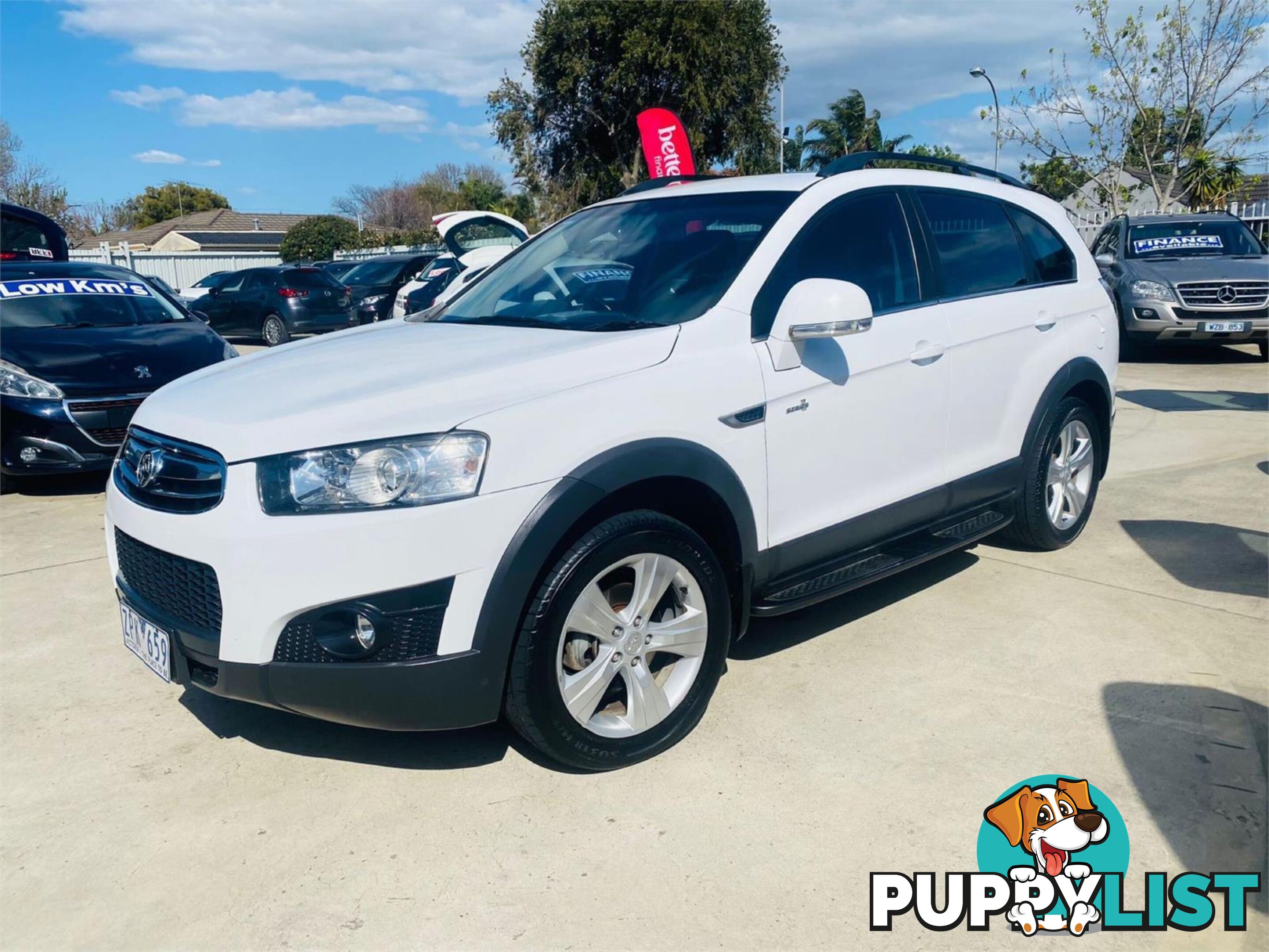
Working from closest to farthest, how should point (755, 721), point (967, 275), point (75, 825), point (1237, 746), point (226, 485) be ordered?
point (226, 485) → point (75, 825) → point (1237, 746) → point (755, 721) → point (967, 275)

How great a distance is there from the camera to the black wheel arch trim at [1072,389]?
4.76 m

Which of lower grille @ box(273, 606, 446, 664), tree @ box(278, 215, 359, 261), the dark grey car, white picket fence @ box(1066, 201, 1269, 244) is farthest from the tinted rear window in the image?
tree @ box(278, 215, 359, 261)

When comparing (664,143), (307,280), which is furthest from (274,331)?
(664,143)

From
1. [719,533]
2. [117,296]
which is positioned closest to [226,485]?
[719,533]

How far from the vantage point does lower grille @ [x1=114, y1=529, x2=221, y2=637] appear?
2881 mm

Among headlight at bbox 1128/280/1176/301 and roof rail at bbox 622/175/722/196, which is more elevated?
roof rail at bbox 622/175/722/196

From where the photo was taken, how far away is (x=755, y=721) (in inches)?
139

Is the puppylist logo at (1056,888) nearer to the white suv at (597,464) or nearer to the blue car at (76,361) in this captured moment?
the white suv at (597,464)

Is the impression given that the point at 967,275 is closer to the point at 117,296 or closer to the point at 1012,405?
the point at 1012,405

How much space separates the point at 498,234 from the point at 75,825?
20.0m

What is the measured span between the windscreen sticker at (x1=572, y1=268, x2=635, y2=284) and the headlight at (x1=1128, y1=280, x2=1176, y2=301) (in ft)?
31.7

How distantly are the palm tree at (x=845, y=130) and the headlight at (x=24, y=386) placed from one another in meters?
44.8

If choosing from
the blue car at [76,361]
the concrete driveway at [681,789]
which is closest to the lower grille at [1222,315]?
the concrete driveway at [681,789]

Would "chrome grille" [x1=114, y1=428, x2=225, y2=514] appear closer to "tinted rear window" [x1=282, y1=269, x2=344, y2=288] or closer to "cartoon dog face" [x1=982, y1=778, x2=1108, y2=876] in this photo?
"cartoon dog face" [x1=982, y1=778, x2=1108, y2=876]
